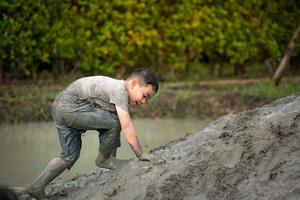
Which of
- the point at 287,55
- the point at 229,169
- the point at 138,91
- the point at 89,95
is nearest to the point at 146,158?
the point at 138,91

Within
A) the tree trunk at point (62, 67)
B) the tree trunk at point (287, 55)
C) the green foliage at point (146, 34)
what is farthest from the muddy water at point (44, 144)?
the tree trunk at point (62, 67)

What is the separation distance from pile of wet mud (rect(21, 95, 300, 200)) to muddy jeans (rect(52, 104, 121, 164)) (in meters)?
0.30

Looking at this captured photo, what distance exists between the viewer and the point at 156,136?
10328 millimetres

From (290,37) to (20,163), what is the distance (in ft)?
25.8

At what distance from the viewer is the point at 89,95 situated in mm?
5930

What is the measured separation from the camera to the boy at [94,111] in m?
5.75

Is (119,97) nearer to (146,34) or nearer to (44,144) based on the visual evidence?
(44,144)

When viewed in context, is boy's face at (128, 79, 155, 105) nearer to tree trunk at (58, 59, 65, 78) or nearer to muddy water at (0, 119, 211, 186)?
muddy water at (0, 119, 211, 186)

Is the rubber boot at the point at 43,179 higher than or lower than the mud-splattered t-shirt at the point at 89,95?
lower

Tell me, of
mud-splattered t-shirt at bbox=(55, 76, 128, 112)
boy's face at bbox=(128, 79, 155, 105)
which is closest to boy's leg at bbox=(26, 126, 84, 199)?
mud-splattered t-shirt at bbox=(55, 76, 128, 112)

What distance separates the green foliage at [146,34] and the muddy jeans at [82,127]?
7.49 metres

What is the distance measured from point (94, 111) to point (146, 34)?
8.26 metres

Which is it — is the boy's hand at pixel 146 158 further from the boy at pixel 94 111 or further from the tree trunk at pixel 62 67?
the tree trunk at pixel 62 67

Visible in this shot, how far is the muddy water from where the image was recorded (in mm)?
7977
